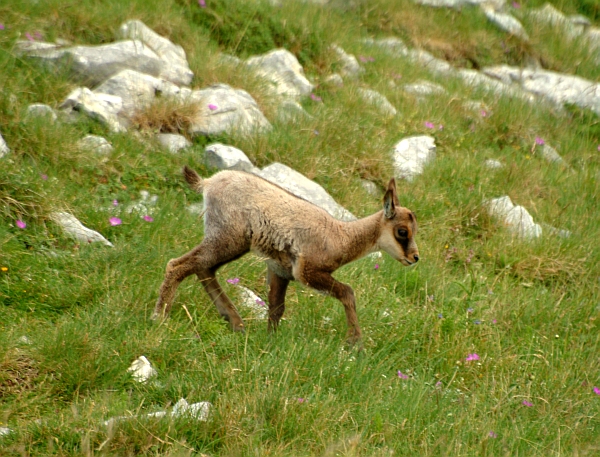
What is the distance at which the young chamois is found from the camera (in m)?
6.03

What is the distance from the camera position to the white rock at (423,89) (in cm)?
1158

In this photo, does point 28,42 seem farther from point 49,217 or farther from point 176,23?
point 49,217

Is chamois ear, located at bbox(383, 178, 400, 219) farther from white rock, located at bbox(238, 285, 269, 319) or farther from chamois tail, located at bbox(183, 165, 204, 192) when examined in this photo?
chamois tail, located at bbox(183, 165, 204, 192)

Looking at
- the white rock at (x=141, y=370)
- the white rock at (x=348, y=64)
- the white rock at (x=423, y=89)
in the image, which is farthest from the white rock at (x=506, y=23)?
the white rock at (x=141, y=370)

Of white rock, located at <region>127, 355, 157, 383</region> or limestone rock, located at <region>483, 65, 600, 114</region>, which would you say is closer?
white rock, located at <region>127, 355, 157, 383</region>

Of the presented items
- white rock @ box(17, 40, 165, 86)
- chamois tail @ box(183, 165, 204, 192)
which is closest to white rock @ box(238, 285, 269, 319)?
chamois tail @ box(183, 165, 204, 192)

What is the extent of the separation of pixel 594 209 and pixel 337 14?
539 cm

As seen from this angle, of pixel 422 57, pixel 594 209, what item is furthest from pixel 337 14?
pixel 594 209

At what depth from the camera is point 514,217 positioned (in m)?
9.11

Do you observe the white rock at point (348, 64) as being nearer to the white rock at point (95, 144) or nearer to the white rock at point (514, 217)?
the white rock at point (514, 217)

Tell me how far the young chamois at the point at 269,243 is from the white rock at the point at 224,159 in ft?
6.62

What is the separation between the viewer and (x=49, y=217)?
673 centimetres

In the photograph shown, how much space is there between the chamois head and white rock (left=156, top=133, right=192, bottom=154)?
9.84 feet

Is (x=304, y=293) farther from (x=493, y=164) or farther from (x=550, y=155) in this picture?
(x=550, y=155)
